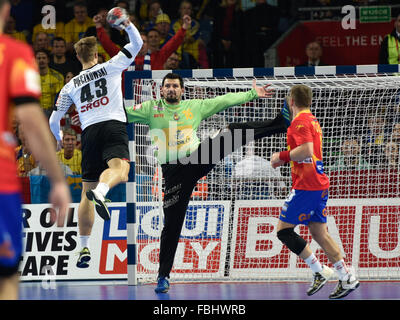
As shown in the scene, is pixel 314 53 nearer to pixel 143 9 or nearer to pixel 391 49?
pixel 391 49

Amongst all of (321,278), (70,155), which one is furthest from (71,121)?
(321,278)

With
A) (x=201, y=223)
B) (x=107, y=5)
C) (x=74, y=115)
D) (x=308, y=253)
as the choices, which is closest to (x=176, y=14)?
(x=107, y=5)

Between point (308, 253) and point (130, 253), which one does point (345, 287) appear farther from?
point (130, 253)

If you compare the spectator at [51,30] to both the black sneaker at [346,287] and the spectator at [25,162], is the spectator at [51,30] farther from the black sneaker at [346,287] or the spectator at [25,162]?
the black sneaker at [346,287]

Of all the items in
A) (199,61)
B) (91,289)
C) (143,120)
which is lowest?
(91,289)

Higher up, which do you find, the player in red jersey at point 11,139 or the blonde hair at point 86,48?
the blonde hair at point 86,48

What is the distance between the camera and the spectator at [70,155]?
12.3 metres

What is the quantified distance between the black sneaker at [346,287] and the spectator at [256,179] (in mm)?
2651

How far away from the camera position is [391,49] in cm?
1321

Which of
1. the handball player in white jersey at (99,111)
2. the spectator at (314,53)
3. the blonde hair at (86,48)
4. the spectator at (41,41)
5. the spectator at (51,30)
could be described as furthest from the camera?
the spectator at (51,30)

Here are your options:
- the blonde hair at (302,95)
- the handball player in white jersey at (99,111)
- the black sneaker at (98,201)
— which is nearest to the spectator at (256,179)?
the handball player in white jersey at (99,111)

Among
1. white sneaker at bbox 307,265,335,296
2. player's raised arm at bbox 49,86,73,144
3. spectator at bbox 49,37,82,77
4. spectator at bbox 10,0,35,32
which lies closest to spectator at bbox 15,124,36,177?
spectator at bbox 49,37,82,77
